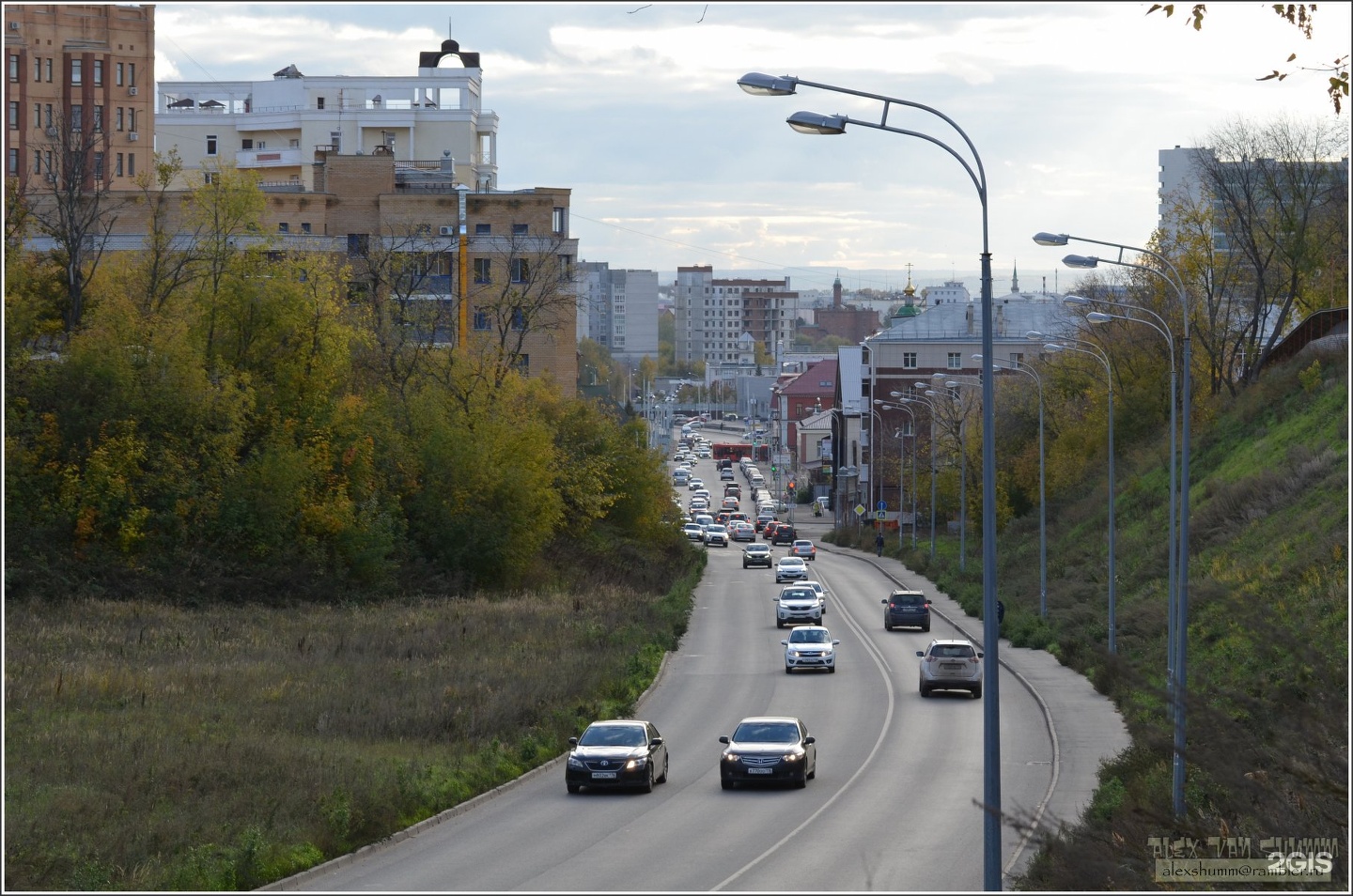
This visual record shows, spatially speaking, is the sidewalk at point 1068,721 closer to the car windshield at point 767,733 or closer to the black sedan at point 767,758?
the black sedan at point 767,758

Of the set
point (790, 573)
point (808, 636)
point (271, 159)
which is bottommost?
point (790, 573)

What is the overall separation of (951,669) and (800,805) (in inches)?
513

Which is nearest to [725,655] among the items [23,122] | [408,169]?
[408,169]

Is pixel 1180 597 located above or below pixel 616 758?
above

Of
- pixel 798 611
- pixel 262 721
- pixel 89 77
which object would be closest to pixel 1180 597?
pixel 262 721

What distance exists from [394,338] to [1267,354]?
113 ft

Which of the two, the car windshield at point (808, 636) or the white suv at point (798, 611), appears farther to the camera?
the white suv at point (798, 611)

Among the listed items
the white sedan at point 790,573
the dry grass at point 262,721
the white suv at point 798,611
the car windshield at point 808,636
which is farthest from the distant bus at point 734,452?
the car windshield at point 808,636

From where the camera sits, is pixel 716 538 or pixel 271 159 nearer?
pixel 271 159

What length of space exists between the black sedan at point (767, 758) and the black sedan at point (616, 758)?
1.20m

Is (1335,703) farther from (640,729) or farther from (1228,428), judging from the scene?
(1228,428)

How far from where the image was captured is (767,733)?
2705cm

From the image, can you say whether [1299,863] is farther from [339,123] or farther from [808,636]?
[339,123]

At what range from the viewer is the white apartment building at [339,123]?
9469cm
